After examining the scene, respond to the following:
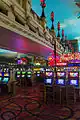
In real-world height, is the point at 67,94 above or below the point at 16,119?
above

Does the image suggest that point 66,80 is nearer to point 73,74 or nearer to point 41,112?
point 73,74

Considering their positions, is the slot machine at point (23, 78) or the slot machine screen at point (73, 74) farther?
the slot machine at point (23, 78)

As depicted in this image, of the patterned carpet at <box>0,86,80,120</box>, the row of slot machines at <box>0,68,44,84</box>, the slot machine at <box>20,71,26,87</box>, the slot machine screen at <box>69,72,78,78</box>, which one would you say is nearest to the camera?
the patterned carpet at <box>0,86,80,120</box>

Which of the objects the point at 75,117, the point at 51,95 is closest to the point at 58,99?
the point at 51,95

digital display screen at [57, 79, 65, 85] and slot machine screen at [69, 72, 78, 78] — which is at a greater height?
slot machine screen at [69, 72, 78, 78]

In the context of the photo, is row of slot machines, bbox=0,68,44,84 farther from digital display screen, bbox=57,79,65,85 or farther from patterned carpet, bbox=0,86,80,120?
digital display screen, bbox=57,79,65,85

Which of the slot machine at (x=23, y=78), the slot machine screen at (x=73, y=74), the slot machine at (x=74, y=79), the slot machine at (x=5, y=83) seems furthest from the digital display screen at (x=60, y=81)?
the slot machine at (x=23, y=78)

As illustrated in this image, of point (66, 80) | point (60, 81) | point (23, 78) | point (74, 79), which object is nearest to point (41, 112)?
point (60, 81)

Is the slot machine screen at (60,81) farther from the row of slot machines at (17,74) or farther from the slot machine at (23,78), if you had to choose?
the slot machine at (23,78)

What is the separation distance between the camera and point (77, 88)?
770 cm

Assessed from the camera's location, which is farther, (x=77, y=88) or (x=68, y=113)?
(x=77, y=88)

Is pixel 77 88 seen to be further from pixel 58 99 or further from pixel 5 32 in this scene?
pixel 5 32

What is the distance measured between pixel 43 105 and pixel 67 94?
131 centimetres

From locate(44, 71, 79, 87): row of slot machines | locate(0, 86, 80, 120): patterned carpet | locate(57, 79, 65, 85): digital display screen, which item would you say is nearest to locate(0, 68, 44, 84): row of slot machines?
locate(44, 71, 79, 87): row of slot machines
